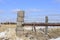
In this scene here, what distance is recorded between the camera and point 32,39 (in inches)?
447

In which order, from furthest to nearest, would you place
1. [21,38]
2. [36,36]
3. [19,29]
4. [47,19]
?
1. [47,19]
2. [19,29]
3. [36,36]
4. [21,38]

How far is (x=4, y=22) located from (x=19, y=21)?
419 centimetres

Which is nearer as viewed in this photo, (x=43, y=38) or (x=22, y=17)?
(x=43, y=38)

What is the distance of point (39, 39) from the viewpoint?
37.9 feet

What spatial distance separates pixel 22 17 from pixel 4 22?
4.24m

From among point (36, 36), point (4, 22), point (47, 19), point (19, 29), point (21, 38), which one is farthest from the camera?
point (4, 22)

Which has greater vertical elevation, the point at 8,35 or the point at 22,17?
the point at 22,17

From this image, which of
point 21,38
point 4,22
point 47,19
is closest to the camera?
point 21,38

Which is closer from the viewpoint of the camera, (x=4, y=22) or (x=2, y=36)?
(x=2, y=36)

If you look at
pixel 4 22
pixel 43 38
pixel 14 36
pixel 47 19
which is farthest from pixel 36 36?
pixel 4 22

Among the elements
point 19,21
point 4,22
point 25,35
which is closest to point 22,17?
point 19,21

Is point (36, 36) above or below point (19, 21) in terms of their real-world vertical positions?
below

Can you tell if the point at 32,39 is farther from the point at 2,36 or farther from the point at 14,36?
the point at 2,36

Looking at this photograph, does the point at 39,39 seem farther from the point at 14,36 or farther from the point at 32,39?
the point at 14,36
